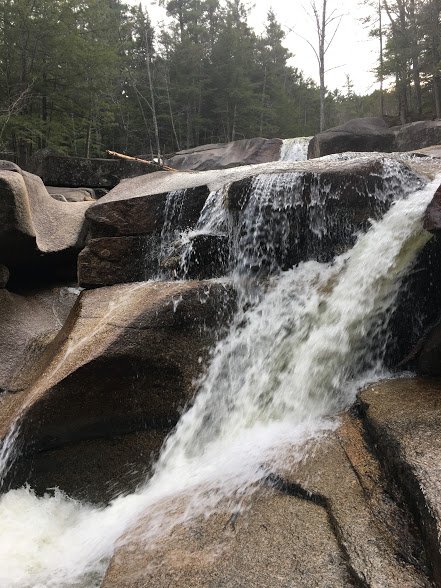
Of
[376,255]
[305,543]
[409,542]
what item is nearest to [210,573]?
[305,543]

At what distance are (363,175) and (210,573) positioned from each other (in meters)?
4.75

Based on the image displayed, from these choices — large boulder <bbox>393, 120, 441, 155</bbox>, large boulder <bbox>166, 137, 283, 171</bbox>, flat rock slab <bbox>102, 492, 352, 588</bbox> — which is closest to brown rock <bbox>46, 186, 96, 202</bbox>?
large boulder <bbox>166, 137, 283, 171</bbox>

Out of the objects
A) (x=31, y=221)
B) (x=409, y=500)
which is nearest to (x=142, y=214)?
(x=31, y=221)

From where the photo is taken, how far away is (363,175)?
542 cm

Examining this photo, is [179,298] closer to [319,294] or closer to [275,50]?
[319,294]

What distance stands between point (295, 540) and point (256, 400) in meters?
1.85

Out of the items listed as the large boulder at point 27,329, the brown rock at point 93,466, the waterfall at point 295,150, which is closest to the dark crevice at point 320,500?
the brown rock at point 93,466

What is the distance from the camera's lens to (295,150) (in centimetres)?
1853

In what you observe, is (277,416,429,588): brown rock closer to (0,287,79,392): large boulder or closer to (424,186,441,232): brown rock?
(424,186,441,232): brown rock

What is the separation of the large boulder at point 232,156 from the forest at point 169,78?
2500mm

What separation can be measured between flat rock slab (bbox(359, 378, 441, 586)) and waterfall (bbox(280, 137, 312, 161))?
1547 cm

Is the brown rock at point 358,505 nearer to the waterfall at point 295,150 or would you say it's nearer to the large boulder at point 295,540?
the large boulder at point 295,540

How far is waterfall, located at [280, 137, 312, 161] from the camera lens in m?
17.9

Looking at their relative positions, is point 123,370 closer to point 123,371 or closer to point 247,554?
point 123,371
